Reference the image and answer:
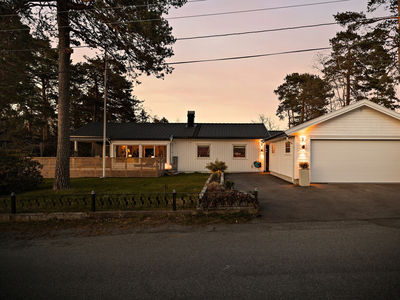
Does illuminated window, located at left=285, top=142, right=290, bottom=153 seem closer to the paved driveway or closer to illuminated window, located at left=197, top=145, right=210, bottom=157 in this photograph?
the paved driveway

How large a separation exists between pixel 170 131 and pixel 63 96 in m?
9.74

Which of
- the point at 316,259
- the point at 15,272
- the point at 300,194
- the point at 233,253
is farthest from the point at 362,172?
the point at 15,272

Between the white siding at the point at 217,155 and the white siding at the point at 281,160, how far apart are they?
1.78 meters

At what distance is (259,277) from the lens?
3000 millimetres

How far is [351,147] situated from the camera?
1109cm

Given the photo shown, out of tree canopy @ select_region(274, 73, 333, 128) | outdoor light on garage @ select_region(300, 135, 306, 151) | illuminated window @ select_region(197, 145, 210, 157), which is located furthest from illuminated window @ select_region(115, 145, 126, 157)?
tree canopy @ select_region(274, 73, 333, 128)

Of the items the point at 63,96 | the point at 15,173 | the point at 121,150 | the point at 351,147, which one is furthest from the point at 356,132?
the point at 15,173

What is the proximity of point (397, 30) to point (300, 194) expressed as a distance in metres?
14.1

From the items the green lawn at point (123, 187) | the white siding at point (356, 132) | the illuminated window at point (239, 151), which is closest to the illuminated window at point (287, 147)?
the white siding at point (356, 132)

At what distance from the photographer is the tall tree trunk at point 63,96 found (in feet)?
30.1

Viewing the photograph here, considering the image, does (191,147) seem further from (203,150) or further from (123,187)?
(123,187)

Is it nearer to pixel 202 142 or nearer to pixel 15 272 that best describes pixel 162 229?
pixel 15 272

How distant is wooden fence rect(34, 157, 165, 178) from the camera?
1449 cm

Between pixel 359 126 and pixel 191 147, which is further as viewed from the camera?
pixel 191 147
